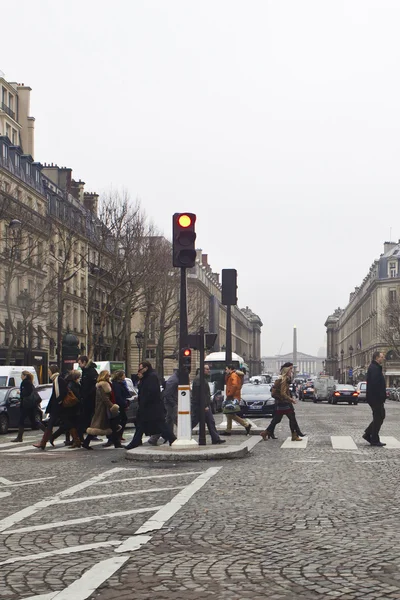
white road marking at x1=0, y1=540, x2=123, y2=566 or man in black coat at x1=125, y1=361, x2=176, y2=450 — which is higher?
man in black coat at x1=125, y1=361, x2=176, y2=450

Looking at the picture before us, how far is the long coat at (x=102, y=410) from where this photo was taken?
18.1 metres

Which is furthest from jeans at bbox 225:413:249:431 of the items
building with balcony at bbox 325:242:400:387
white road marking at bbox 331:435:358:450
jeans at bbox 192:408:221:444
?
building with balcony at bbox 325:242:400:387

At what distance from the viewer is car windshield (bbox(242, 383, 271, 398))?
117 feet

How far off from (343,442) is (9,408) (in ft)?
36.2

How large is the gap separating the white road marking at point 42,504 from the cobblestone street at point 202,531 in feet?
0.06

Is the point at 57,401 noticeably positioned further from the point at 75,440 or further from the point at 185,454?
the point at 185,454

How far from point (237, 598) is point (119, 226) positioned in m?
46.7

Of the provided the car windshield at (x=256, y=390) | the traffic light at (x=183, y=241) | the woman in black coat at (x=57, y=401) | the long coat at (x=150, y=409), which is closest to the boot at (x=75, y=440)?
the woman in black coat at (x=57, y=401)

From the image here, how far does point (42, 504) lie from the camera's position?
33.3 ft

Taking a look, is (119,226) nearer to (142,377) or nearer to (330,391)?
(330,391)

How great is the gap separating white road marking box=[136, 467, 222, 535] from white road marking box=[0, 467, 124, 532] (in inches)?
51.1

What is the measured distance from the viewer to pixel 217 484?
11.8 metres

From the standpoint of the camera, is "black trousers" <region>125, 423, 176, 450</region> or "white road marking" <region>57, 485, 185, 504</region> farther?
"black trousers" <region>125, 423, 176, 450</region>

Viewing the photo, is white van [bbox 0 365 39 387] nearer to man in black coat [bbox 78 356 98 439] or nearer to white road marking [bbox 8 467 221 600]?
man in black coat [bbox 78 356 98 439]
